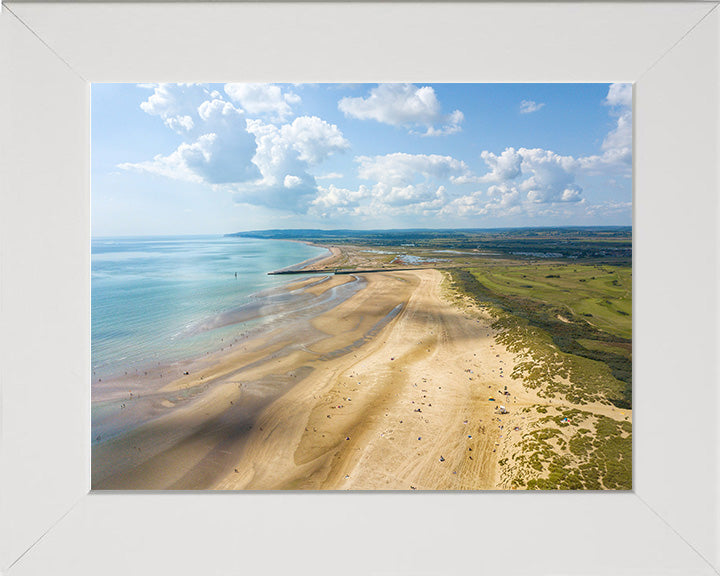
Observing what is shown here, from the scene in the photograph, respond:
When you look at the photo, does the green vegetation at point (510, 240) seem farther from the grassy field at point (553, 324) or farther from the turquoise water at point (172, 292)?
the turquoise water at point (172, 292)

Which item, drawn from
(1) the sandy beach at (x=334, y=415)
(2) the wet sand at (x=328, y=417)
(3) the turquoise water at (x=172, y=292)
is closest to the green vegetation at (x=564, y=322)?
(1) the sandy beach at (x=334, y=415)

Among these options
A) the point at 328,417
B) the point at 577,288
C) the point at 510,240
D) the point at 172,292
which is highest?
the point at 510,240

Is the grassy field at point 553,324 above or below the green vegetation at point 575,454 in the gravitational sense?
above

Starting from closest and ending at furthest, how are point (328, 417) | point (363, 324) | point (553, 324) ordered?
point (328, 417) → point (553, 324) → point (363, 324)

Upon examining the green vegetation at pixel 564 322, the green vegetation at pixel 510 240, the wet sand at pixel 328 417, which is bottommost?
the wet sand at pixel 328 417

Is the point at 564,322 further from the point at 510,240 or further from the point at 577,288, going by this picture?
the point at 510,240

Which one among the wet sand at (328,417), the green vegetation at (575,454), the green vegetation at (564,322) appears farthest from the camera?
the green vegetation at (564,322)

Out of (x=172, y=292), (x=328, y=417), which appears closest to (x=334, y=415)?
(x=328, y=417)

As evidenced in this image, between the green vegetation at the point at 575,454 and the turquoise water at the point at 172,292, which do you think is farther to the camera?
the turquoise water at the point at 172,292
